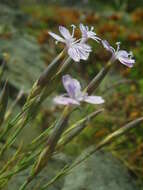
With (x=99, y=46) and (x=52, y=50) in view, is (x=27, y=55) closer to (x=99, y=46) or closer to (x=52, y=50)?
(x=52, y=50)

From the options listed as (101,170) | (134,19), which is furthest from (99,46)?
(101,170)

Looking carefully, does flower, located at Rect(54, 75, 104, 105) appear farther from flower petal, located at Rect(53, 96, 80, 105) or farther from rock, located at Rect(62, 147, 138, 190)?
rock, located at Rect(62, 147, 138, 190)

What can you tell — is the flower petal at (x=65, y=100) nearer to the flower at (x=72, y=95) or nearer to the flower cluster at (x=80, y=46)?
the flower at (x=72, y=95)

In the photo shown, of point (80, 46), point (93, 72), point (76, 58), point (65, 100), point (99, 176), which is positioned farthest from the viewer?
point (93, 72)

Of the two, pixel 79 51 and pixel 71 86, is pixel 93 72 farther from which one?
pixel 71 86

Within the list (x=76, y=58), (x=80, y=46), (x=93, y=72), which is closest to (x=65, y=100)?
(x=76, y=58)

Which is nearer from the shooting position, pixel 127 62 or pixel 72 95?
pixel 72 95

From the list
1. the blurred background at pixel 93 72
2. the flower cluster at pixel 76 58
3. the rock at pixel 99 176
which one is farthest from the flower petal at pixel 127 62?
the rock at pixel 99 176
